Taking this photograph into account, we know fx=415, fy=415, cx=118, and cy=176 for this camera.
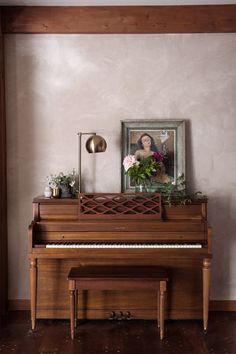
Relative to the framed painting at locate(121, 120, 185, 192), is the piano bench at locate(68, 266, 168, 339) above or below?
below

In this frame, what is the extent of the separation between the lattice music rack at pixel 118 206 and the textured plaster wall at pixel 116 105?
451mm

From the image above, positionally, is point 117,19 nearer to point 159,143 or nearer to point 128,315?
point 159,143

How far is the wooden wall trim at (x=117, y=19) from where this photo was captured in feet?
12.2

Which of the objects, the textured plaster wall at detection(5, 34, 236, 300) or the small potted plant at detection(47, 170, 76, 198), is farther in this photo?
the textured plaster wall at detection(5, 34, 236, 300)

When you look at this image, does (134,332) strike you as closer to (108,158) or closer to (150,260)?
(150,260)

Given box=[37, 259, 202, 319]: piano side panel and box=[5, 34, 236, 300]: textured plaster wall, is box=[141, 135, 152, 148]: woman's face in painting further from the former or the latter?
box=[37, 259, 202, 319]: piano side panel

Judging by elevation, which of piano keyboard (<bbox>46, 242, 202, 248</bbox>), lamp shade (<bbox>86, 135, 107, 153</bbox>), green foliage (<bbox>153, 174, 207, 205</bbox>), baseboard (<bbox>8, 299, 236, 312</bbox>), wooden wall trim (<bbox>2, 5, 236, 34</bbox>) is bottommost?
baseboard (<bbox>8, 299, 236, 312</bbox>)

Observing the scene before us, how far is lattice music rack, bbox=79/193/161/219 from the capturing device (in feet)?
11.2

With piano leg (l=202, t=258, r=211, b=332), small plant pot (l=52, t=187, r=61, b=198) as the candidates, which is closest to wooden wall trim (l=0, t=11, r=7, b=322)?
small plant pot (l=52, t=187, r=61, b=198)

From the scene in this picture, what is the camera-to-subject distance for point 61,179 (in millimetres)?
3682

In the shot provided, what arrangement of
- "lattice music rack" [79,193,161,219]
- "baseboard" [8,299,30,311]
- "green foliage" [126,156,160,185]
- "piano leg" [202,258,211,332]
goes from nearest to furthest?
"piano leg" [202,258,211,332] → "lattice music rack" [79,193,161,219] → "green foliage" [126,156,160,185] → "baseboard" [8,299,30,311]

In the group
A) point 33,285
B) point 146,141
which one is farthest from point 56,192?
point 146,141

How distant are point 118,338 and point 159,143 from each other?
171cm

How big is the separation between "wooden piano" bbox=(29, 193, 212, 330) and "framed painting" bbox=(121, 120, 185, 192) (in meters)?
0.41
